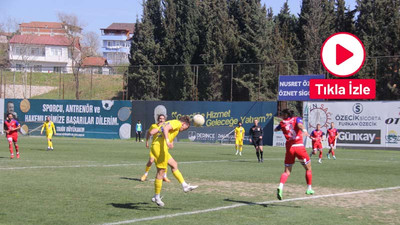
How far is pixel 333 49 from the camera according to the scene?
27375 mm

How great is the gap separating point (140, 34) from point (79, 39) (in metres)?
27.9

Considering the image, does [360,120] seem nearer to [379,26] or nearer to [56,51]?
→ [379,26]

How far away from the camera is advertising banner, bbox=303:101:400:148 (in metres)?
41.3

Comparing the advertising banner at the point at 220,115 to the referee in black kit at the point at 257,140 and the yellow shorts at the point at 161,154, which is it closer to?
the referee in black kit at the point at 257,140

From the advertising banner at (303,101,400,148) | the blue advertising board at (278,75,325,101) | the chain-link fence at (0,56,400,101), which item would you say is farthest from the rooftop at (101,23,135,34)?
the advertising banner at (303,101,400,148)

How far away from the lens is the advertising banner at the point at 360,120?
4134 cm

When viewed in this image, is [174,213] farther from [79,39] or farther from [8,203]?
[79,39]

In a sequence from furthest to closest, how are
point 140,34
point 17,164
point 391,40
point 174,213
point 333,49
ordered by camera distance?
1. point 140,34
2. point 391,40
3. point 333,49
4. point 17,164
5. point 174,213

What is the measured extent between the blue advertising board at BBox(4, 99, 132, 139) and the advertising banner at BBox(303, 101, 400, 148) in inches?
771

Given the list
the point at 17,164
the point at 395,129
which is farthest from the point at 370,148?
the point at 17,164

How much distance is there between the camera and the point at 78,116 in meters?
57.2

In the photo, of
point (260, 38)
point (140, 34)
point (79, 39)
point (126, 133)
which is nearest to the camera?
point (126, 133)
